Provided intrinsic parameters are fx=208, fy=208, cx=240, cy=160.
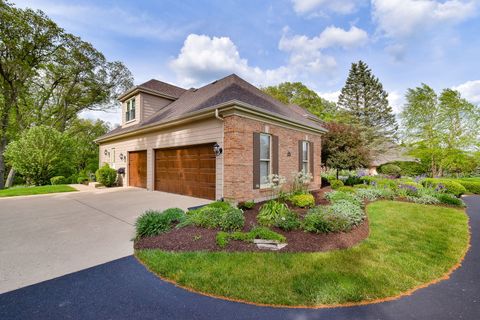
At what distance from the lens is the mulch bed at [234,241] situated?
150 inches

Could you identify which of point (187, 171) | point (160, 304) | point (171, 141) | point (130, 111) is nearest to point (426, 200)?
point (187, 171)

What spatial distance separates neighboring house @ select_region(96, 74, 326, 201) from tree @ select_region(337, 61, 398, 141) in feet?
76.1

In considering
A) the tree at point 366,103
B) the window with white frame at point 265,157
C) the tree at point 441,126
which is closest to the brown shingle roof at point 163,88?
the window with white frame at point 265,157

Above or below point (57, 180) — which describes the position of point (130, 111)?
above

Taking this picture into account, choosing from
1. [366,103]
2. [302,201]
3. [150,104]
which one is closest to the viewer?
[302,201]

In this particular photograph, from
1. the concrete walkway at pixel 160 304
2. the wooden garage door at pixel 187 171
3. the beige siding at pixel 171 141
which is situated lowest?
the concrete walkway at pixel 160 304

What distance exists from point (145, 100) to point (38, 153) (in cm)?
836

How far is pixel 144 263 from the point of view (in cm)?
337

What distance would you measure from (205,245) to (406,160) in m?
28.6

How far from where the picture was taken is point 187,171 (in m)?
9.12

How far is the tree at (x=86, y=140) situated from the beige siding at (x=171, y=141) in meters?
6.00

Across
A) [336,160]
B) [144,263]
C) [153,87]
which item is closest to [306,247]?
[144,263]

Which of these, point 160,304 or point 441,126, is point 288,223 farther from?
point 441,126

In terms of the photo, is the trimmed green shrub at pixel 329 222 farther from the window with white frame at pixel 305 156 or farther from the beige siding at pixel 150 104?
the beige siding at pixel 150 104
